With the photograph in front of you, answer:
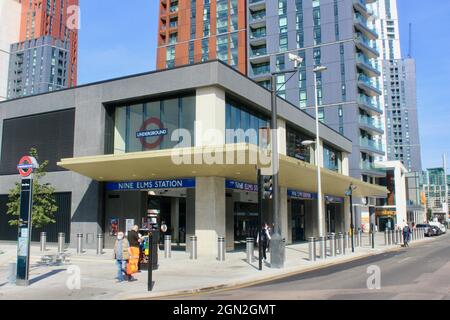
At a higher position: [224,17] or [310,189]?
[224,17]

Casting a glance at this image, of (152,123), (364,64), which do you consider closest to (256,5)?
(364,64)

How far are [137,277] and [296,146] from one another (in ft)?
74.4

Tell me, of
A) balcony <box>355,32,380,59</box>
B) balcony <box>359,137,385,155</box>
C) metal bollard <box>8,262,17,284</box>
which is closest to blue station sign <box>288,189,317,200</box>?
metal bollard <box>8,262,17,284</box>

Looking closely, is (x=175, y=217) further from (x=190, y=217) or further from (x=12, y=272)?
(x=12, y=272)

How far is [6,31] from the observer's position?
137 feet

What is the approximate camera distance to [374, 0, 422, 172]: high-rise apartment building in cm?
16425

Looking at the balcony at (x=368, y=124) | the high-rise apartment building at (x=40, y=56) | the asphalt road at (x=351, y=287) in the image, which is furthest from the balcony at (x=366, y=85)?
the high-rise apartment building at (x=40, y=56)

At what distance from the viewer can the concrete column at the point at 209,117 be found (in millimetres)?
23750
